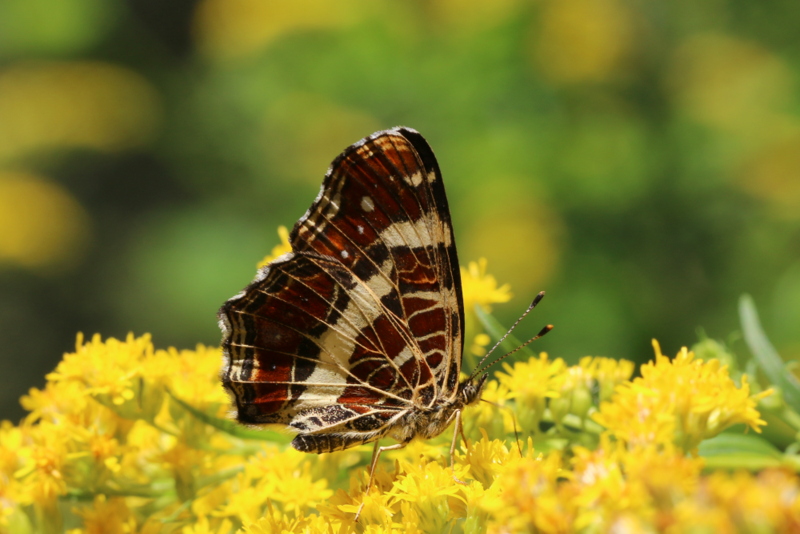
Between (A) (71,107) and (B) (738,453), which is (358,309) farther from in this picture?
(A) (71,107)

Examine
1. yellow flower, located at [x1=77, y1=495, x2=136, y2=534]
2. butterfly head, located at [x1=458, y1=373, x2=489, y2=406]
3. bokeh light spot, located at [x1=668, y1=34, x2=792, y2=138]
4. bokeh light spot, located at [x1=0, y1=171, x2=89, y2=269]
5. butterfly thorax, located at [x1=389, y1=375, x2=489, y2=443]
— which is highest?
bokeh light spot, located at [x1=0, y1=171, x2=89, y2=269]

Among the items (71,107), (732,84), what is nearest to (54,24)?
(71,107)

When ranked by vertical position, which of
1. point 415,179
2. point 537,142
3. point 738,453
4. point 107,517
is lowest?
point 738,453

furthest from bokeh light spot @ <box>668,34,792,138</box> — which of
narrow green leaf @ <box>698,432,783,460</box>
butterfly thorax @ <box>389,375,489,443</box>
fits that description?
butterfly thorax @ <box>389,375,489,443</box>

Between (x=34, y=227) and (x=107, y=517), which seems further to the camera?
(x=34, y=227)

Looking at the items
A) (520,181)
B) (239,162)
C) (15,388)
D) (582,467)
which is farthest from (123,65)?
(582,467)

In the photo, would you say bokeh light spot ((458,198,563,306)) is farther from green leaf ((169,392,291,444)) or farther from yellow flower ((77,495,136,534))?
yellow flower ((77,495,136,534))

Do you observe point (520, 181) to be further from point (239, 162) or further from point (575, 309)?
point (239, 162)

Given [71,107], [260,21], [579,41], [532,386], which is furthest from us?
[71,107]
